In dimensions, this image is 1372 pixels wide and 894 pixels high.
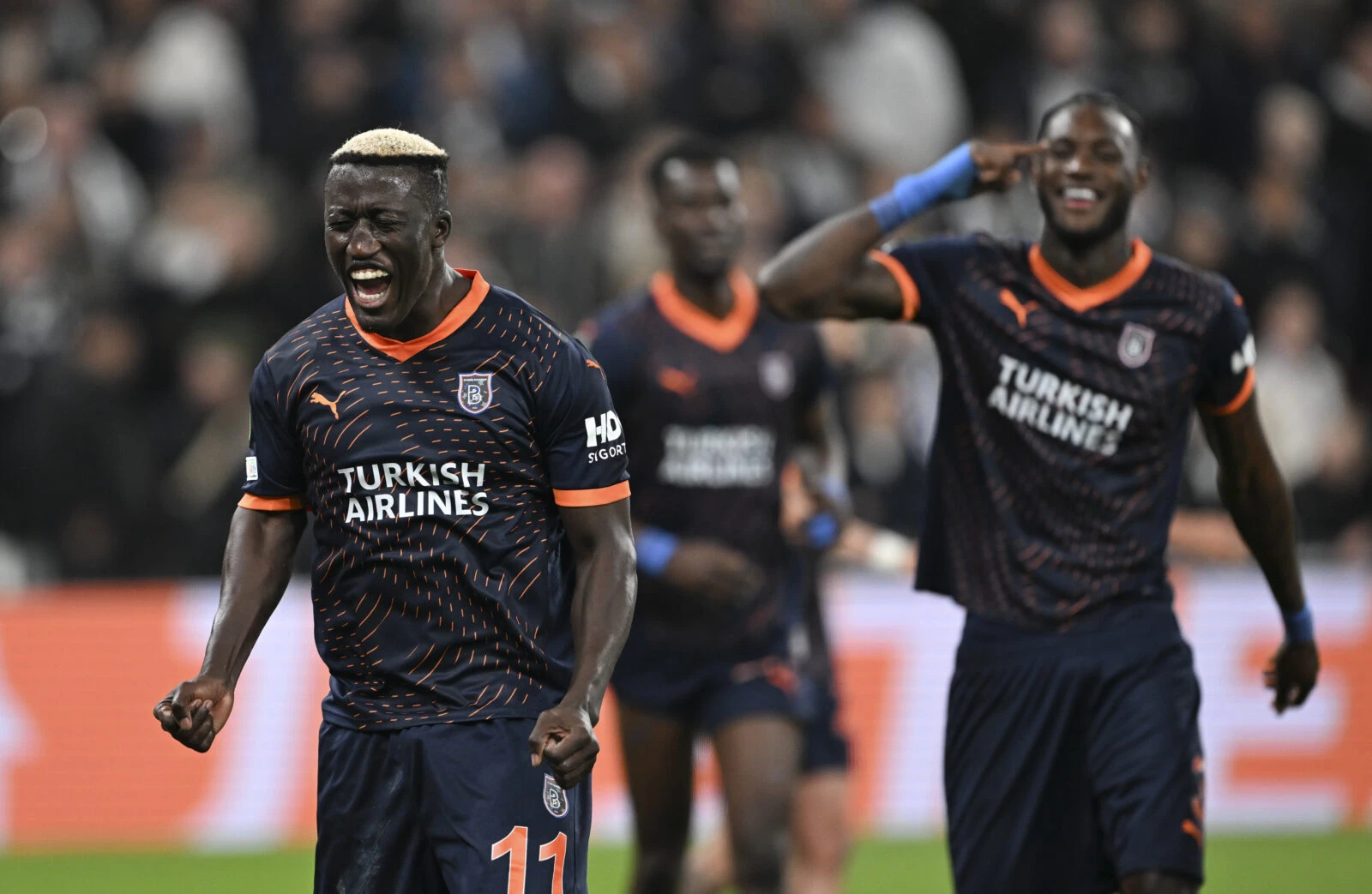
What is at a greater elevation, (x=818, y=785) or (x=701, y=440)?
(x=701, y=440)

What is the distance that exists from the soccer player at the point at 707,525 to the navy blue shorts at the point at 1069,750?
4.59 feet

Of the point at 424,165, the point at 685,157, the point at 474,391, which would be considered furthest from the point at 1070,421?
the point at 685,157

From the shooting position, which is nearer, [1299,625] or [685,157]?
[1299,625]

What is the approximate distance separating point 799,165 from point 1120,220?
25.9 feet

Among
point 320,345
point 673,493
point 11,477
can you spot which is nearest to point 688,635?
point 673,493

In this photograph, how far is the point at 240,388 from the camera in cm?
1198

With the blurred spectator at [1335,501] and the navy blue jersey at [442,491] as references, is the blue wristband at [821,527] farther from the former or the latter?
the blurred spectator at [1335,501]

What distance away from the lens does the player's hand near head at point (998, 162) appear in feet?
19.7

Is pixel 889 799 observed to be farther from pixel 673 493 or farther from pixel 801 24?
pixel 801 24

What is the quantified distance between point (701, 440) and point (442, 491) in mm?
2782

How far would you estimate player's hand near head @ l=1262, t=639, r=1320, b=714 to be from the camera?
634 centimetres

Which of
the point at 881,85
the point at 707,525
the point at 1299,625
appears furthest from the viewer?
the point at 881,85

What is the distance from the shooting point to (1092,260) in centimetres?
604

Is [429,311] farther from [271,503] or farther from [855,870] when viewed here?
[855,870]
